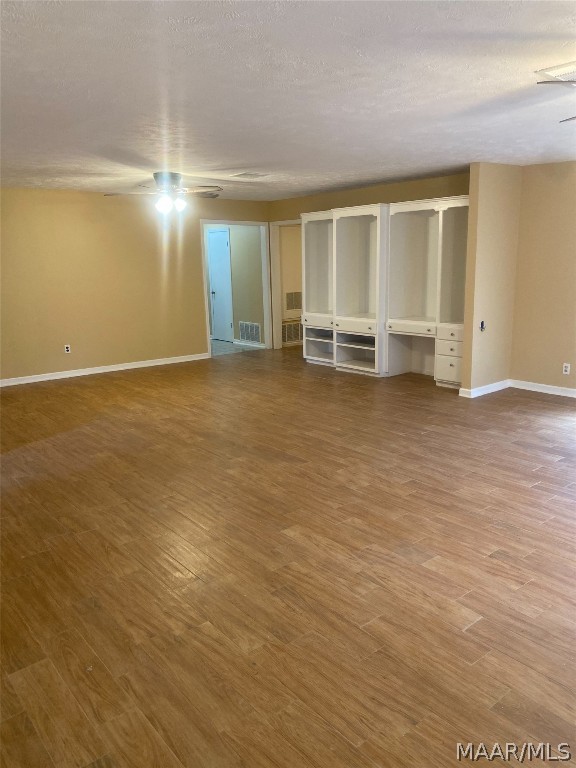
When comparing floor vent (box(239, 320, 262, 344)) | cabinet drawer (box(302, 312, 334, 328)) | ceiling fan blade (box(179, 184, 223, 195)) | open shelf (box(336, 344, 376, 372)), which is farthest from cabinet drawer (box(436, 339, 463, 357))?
floor vent (box(239, 320, 262, 344))

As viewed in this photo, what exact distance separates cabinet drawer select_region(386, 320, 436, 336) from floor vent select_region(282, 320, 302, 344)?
2980 mm

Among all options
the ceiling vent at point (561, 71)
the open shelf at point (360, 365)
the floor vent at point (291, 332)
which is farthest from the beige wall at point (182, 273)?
the ceiling vent at point (561, 71)

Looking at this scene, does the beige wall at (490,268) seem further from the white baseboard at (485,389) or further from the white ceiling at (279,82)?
the white ceiling at (279,82)

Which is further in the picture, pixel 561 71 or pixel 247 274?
pixel 247 274

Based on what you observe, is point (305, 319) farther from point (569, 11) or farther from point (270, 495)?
point (569, 11)

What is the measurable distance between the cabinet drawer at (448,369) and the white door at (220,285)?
4.77 meters

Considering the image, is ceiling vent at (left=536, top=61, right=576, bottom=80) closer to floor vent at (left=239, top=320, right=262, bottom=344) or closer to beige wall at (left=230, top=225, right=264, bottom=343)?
beige wall at (left=230, top=225, right=264, bottom=343)

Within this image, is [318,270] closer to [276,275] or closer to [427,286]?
[276,275]

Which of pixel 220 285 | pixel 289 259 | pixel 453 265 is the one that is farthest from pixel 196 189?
pixel 220 285

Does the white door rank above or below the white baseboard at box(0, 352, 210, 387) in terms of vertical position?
above

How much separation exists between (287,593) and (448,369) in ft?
14.2

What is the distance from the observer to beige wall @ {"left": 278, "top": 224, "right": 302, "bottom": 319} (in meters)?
9.27

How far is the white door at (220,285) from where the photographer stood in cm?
1001

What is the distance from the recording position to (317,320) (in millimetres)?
7828
